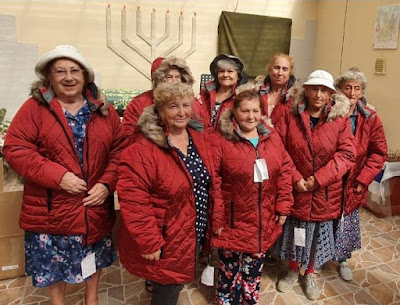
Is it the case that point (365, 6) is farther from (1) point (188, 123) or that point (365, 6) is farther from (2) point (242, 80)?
(1) point (188, 123)

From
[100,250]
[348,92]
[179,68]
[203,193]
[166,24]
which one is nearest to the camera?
[203,193]

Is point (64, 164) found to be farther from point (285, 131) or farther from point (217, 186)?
point (285, 131)

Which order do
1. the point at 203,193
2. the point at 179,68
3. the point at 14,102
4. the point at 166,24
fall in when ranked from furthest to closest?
the point at 166,24 → the point at 14,102 → the point at 179,68 → the point at 203,193

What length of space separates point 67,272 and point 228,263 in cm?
75

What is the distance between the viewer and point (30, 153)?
50.8 inches

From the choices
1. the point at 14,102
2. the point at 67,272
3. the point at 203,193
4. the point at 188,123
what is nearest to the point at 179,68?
the point at 188,123

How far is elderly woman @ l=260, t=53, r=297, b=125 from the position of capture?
2.04 m

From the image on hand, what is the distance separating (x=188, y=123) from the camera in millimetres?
1425

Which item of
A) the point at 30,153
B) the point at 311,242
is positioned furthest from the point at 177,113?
the point at 311,242

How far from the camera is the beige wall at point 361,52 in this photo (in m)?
3.26

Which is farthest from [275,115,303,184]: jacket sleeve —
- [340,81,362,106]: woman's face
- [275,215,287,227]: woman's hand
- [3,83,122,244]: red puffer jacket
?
[3,83,122,244]: red puffer jacket

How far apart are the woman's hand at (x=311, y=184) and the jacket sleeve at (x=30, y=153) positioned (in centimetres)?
119

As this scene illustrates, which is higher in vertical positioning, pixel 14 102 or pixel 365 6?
pixel 365 6

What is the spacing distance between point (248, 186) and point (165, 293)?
0.58 metres
